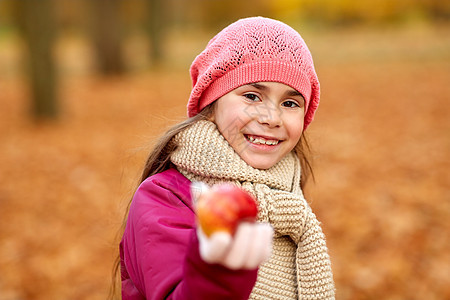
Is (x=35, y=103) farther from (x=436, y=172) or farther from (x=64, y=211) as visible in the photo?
(x=436, y=172)

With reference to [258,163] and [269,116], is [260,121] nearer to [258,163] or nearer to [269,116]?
[269,116]

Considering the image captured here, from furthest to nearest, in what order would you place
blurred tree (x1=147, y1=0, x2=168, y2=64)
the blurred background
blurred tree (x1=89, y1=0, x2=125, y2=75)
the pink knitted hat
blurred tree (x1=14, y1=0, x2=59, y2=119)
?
blurred tree (x1=147, y1=0, x2=168, y2=64) → blurred tree (x1=89, y1=0, x2=125, y2=75) → blurred tree (x1=14, y1=0, x2=59, y2=119) → the blurred background → the pink knitted hat

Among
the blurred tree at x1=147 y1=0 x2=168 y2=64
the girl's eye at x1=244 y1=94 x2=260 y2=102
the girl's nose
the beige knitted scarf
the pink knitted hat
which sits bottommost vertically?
the blurred tree at x1=147 y1=0 x2=168 y2=64

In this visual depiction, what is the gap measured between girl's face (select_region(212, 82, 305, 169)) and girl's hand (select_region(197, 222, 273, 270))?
2.20ft

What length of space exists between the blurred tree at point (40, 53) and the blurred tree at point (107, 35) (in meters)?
4.94

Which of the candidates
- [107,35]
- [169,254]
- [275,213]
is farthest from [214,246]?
[107,35]

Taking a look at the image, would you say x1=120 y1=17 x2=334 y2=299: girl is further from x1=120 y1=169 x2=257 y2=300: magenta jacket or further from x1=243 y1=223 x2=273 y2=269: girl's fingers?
x1=243 y1=223 x2=273 y2=269: girl's fingers

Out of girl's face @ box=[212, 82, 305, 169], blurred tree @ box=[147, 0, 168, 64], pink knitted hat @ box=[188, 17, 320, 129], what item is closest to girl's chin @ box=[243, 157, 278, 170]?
girl's face @ box=[212, 82, 305, 169]

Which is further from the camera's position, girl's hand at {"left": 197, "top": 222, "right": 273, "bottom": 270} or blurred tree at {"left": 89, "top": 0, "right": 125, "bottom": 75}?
blurred tree at {"left": 89, "top": 0, "right": 125, "bottom": 75}

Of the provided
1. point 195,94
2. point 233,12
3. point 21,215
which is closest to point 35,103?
point 21,215

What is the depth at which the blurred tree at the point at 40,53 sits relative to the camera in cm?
795

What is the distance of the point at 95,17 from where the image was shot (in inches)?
520

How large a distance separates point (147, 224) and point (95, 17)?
1280 centimetres

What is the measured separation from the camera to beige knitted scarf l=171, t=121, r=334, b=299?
160 centimetres
